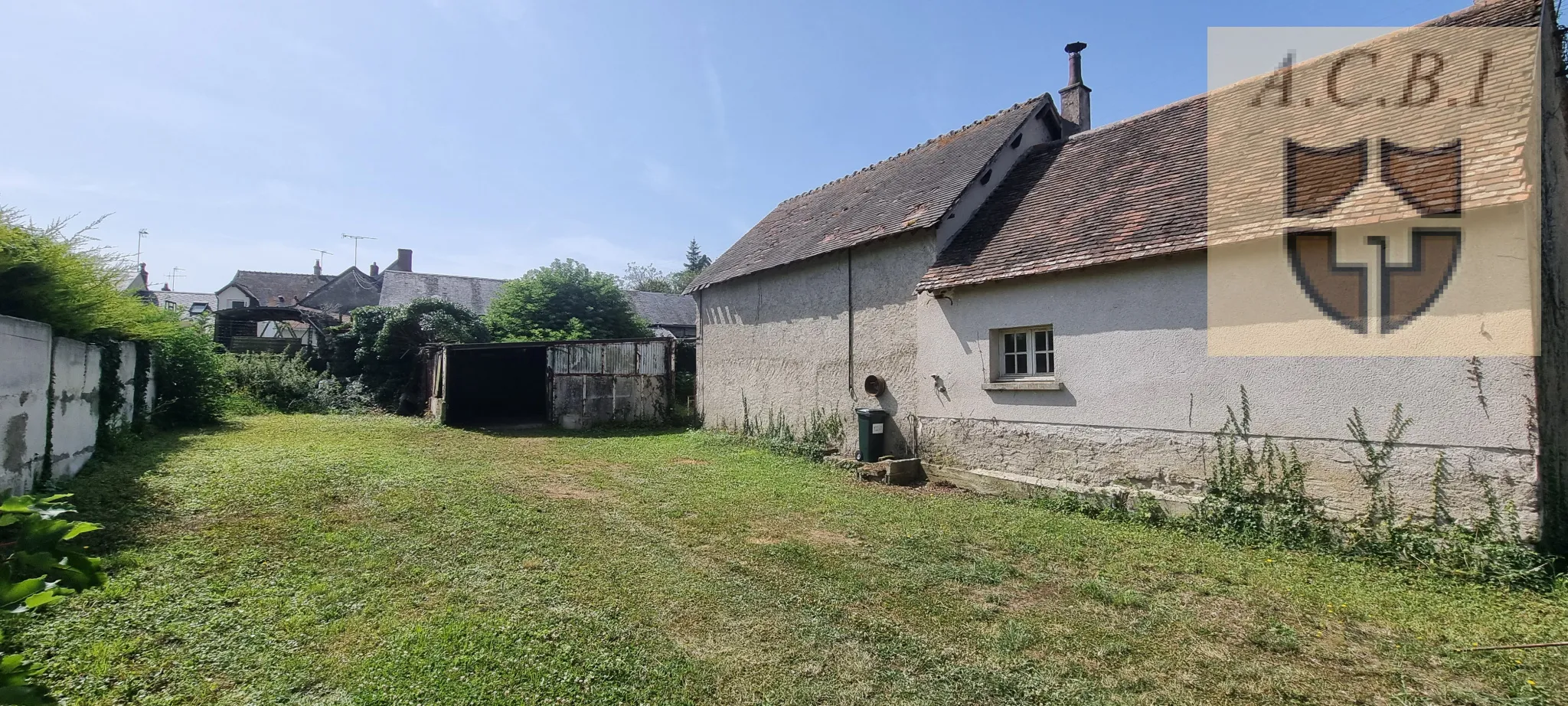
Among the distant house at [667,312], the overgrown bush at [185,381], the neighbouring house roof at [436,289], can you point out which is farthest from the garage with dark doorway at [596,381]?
the distant house at [667,312]

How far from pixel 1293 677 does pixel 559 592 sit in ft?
14.9

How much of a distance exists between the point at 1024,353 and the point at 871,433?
2.68 m

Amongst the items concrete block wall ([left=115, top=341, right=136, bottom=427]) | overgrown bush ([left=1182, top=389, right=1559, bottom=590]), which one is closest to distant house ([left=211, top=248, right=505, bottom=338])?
concrete block wall ([left=115, top=341, right=136, bottom=427])

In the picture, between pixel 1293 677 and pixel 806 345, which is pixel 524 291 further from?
pixel 1293 677

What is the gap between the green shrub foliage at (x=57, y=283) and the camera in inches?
233

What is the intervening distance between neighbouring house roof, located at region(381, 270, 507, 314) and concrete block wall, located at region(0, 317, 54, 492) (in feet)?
78.0

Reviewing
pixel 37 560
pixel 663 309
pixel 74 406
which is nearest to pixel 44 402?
pixel 74 406

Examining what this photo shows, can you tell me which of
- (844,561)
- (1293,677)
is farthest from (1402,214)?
(844,561)

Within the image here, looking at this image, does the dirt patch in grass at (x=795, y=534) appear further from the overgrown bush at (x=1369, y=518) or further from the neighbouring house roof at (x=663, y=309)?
the neighbouring house roof at (x=663, y=309)

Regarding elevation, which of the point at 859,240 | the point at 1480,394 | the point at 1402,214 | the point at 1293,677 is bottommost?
the point at 1293,677

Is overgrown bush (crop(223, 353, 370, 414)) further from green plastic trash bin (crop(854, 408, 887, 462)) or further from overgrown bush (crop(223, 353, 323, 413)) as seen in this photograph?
green plastic trash bin (crop(854, 408, 887, 462))

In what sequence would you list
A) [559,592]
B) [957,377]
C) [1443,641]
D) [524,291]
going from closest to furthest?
[1443,641] < [559,592] < [957,377] < [524,291]

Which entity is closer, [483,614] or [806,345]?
[483,614]

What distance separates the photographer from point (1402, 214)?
225 inches
